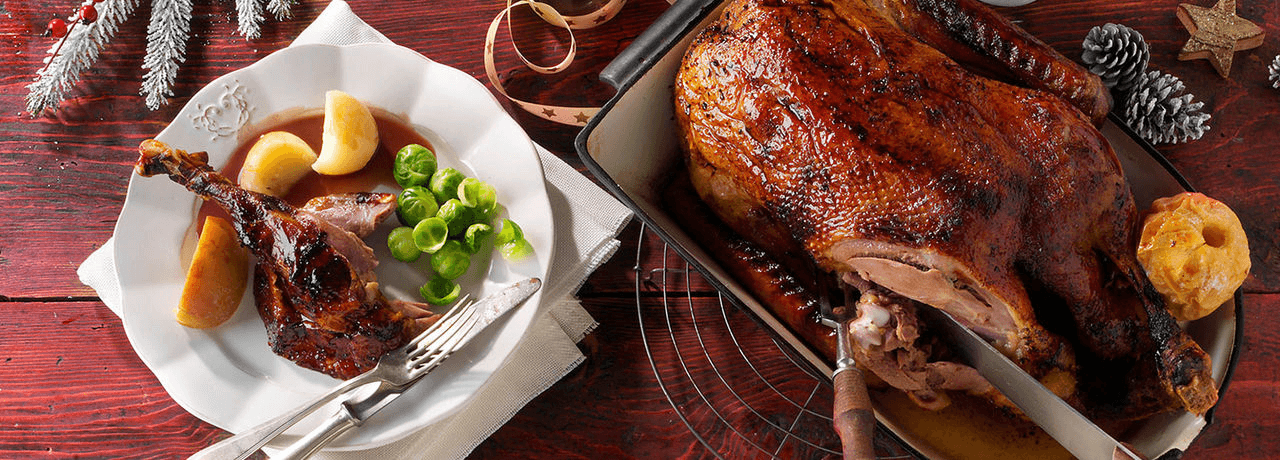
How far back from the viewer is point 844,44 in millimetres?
1635

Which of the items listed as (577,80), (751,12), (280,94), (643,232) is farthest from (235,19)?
(751,12)

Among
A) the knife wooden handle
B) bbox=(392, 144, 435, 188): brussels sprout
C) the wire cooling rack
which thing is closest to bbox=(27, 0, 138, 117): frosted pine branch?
bbox=(392, 144, 435, 188): brussels sprout

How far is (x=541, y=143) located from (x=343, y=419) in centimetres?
88

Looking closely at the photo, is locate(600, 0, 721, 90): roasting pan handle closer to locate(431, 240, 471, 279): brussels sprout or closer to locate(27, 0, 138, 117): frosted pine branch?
locate(431, 240, 471, 279): brussels sprout

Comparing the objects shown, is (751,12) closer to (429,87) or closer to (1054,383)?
(429,87)

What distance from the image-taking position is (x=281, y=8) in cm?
222

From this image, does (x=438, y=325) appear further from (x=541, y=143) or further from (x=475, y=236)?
(x=541, y=143)

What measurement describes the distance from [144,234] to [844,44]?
67.6 inches

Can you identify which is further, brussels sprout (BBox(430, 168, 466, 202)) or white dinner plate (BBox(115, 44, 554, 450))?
brussels sprout (BBox(430, 168, 466, 202))

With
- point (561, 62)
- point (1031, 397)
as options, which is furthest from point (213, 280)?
point (1031, 397)

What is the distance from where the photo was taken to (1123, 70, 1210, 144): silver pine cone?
2.01m

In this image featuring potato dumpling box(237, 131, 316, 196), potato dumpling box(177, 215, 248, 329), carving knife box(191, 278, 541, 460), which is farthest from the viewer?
potato dumpling box(237, 131, 316, 196)

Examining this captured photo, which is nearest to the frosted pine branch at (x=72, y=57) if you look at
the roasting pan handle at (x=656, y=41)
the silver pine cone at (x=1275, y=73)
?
the roasting pan handle at (x=656, y=41)

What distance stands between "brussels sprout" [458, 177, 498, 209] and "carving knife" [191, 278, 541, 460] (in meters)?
0.23
